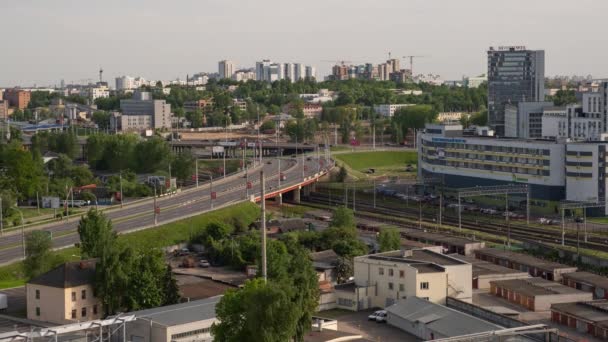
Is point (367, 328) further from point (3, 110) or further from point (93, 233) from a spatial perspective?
point (3, 110)

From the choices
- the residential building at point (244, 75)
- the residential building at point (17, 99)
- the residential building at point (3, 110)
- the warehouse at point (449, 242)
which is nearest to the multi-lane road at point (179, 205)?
the warehouse at point (449, 242)

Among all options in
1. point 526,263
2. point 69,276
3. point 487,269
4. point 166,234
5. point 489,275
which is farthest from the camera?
point 166,234

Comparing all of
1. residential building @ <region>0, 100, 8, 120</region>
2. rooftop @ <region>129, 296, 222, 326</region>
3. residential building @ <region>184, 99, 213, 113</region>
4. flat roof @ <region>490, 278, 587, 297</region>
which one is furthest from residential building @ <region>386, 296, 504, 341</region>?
residential building @ <region>0, 100, 8, 120</region>

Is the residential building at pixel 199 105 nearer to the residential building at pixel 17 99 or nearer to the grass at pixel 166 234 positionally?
the residential building at pixel 17 99

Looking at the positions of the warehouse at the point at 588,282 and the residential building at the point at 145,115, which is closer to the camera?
the warehouse at the point at 588,282

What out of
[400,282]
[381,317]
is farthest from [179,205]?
[381,317]

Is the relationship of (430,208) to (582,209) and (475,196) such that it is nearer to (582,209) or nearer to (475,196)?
(475,196)

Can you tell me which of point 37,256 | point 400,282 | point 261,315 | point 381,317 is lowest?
point 381,317
